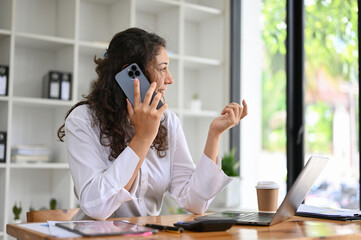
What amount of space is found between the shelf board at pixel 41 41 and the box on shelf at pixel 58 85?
0.21 m

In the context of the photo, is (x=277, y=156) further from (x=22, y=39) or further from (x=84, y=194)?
(x=84, y=194)

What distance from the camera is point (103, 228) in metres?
1.15

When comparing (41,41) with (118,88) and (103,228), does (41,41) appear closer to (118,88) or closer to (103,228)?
(118,88)

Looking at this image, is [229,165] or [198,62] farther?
[198,62]

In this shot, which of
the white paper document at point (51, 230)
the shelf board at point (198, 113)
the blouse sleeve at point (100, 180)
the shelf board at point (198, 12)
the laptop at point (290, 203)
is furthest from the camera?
the shelf board at point (198, 12)

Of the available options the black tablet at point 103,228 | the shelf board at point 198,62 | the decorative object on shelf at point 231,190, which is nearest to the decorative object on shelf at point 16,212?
the decorative object on shelf at point 231,190

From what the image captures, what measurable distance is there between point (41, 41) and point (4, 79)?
1.21 feet

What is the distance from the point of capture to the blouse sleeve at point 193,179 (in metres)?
1.71

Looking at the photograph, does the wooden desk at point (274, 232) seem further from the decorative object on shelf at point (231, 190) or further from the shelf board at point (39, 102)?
the decorative object on shelf at point (231, 190)

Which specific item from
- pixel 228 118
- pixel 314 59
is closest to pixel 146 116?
pixel 228 118

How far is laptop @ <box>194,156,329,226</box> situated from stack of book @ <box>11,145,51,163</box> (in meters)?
2.05

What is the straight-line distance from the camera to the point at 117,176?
146cm

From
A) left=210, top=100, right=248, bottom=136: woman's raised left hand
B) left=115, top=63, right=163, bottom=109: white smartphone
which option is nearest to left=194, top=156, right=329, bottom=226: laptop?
left=210, top=100, right=248, bottom=136: woman's raised left hand

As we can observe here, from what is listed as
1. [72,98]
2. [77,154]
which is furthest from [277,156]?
[77,154]
